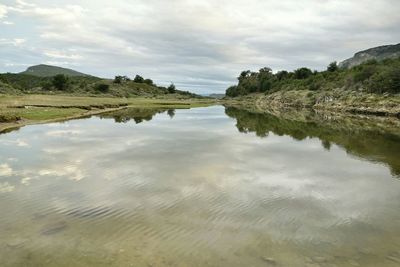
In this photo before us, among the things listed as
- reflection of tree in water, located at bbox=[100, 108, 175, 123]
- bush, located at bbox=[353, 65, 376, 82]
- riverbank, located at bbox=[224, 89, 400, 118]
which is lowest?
reflection of tree in water, located at bbox=[100, 108, 175, 123]

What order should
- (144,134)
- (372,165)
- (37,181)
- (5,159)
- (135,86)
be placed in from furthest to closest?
(135,86) < (144,134) < (372,165) < (5,159) < (37,181)

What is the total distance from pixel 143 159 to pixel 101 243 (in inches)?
482

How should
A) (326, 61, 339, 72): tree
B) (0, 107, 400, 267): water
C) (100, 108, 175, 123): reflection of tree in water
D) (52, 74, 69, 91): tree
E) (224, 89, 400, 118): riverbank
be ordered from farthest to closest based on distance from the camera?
(326, 61, 339, 72): tree < (52, 74, 69, 91): tree < (224, 89, 400, 118): riverbank < (100, 108, 175, 123): reflection of tree in water < (0, 107, 400, 267): water

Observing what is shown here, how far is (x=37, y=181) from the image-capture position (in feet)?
52.9

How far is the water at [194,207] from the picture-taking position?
366 inches

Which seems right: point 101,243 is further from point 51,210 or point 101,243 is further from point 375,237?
point 375,237

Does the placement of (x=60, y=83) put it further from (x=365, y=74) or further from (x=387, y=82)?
(x=387, y=82)

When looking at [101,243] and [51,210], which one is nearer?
[101,243]

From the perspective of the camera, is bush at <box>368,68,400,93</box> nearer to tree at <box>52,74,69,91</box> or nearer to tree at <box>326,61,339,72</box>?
tree at <box>326,61,339,72</box>

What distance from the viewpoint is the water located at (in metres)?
9.30

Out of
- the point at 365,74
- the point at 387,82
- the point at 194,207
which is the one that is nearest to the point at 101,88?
the point at 365,74

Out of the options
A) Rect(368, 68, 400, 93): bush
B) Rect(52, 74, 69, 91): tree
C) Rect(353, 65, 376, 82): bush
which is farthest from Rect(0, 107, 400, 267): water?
Rect(52, 74, 69, 91): tree

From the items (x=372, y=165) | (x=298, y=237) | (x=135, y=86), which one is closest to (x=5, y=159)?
(x=298, y=237)

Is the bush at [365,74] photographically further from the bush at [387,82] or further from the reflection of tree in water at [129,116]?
the reflection of tree in water at [129,116]
